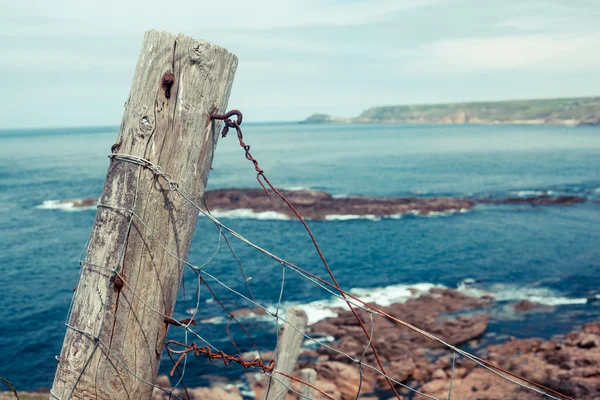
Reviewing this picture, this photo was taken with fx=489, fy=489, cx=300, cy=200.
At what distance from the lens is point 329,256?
23.2 metres

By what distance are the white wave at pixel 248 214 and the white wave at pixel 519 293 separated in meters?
14.8

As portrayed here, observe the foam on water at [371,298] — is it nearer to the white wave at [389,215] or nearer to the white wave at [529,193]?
the white wave at [389,215]

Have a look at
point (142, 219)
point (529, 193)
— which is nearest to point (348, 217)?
point (529, 193)

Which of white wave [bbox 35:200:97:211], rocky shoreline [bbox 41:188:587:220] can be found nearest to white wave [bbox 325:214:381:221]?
rocky shoreline [bbox 41:188:587:220]

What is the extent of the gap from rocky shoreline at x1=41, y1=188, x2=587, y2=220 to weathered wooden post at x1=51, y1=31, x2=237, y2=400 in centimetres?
2965

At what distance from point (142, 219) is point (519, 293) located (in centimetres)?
A: 1886

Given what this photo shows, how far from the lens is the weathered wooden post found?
196 centimetres

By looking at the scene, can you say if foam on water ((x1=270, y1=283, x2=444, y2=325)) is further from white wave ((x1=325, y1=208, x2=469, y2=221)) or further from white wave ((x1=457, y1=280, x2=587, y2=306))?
white wave ((x1=325, y1=208, x2=469, y2=221))

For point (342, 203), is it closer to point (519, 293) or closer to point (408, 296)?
point (408, 296)

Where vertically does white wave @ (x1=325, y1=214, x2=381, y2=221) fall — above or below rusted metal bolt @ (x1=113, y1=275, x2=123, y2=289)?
below

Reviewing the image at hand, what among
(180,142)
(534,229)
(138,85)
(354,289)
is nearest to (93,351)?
(180,142)

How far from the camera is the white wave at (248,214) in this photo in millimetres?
31703

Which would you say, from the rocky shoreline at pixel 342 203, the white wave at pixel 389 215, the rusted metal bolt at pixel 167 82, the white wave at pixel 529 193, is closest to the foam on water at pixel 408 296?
the white wave at pixel 389 215

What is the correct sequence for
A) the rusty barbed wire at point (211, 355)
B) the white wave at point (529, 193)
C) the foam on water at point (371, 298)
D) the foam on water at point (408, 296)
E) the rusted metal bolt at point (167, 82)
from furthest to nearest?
the white wave at point (529, 193)
the foam on water at point (408, 296)
the foam on water at point (371, 298)
the rusty barbed wire at point (211, 355)
the rusted metal bolt at point (167, 82)
